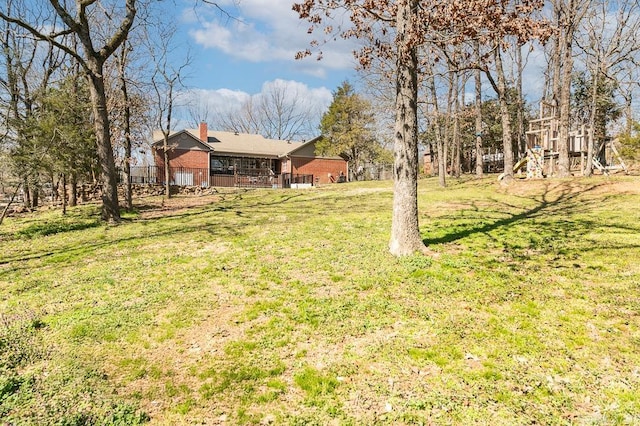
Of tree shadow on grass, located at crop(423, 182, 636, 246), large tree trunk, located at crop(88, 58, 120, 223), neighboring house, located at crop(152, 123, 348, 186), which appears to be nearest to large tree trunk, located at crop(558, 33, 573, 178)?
tree shadow on grass, located at crop(423, 182, 636, 246)

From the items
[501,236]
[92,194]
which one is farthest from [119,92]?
[501,236]

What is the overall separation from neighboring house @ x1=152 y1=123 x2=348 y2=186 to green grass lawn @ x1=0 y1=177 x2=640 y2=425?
23255mm

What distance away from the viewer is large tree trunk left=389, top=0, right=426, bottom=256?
6562 millimetres

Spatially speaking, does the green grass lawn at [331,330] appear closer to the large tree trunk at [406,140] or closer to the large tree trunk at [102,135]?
the large tree trunk at [406,140]

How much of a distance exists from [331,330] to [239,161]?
109ft

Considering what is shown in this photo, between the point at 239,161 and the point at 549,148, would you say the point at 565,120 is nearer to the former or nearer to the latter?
the point at 549,148

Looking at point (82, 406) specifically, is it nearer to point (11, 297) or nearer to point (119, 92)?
point (11, 297)

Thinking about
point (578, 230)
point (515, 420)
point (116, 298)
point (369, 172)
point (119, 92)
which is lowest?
point (515, 420)

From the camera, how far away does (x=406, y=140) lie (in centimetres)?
661

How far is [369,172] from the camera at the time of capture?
132 ft

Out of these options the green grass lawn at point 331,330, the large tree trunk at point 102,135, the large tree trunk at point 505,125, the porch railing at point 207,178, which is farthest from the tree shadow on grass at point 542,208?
the porch railing at point 207,178

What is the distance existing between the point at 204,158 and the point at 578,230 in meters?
29.9

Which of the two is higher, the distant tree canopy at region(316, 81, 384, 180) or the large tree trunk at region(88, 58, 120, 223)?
the distant tree canopy at region(316, 81, 384, 180)

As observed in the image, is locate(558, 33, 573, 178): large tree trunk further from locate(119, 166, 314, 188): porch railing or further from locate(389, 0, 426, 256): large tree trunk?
locate(119, 166, 314, 188): porch railing
